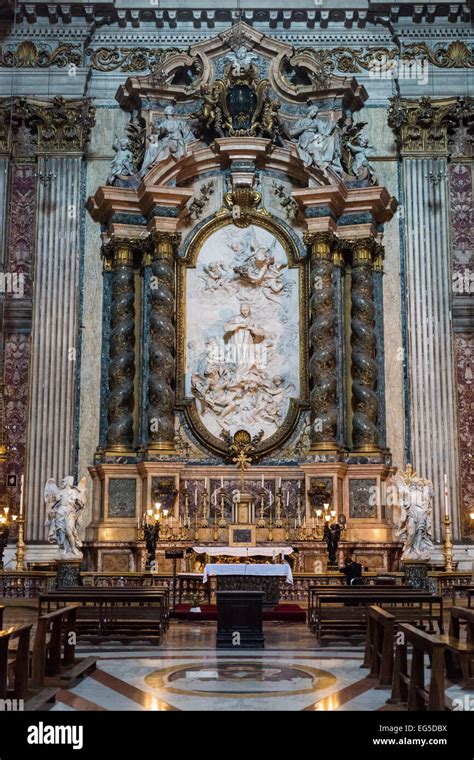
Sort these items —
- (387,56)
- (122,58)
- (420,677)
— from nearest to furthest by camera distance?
(420,677)
(387,56)
(122,58)

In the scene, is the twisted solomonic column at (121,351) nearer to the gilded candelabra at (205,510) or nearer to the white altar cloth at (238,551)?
the gilded candelabra at (205,510)

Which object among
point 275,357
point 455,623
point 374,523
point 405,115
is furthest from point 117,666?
point 405,115

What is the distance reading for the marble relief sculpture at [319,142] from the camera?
20594 millimetres

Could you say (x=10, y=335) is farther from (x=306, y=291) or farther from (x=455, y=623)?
(x=455, y=623)

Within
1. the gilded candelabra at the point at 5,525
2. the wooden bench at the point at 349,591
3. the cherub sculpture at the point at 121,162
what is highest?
the cherub sculpture at the point at 121,162

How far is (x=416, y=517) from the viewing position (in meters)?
18.1

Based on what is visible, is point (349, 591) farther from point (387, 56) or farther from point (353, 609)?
point (387, 56)

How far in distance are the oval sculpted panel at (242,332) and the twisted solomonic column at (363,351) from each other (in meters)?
1.26

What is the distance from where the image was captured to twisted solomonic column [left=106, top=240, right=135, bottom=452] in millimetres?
19984

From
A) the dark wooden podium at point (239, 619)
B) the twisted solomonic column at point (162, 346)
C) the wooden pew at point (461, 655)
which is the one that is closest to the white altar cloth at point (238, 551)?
the twisted solomonic column at point (162, 346)

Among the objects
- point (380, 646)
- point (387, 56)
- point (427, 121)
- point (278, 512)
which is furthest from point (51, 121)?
point (380, 646)

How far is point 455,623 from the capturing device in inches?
391

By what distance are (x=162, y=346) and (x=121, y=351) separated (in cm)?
88

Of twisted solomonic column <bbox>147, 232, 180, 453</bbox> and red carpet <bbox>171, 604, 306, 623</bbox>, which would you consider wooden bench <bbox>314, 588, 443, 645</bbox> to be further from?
twisted solomonic column <bbox>147, 232, 180, 453</bbox>
